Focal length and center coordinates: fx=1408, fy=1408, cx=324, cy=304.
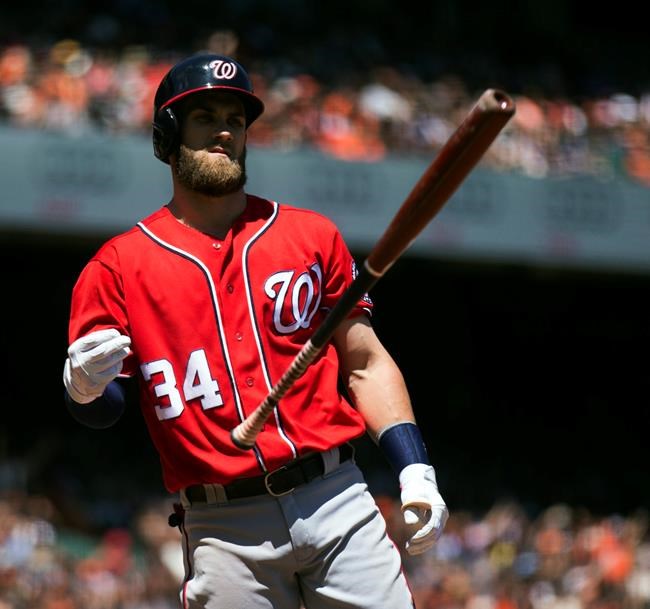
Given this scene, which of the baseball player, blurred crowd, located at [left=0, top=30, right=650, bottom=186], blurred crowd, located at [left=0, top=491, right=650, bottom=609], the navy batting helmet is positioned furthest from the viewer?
blurred crowd, located at [left=0, top=30, right=650, bottom=186]

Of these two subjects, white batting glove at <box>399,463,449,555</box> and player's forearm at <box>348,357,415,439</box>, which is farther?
player's forearm at <box>348,357,415,439</box>

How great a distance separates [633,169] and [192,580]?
970 cm

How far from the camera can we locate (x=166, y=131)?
3611 millimetres

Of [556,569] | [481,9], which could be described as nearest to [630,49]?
[481,9]

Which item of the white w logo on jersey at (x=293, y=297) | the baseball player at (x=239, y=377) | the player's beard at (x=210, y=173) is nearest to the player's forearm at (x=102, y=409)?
the baseball player at (x=239, y=377)

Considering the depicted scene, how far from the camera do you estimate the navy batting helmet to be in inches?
140

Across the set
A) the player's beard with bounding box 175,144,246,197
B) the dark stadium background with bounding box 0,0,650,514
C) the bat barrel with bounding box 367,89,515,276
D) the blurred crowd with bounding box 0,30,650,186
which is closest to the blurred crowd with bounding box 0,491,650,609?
the dark stadium background with bounding box 0,0,650,514

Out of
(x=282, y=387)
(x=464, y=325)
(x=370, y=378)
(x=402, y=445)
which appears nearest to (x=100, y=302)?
(x=282, y=387)

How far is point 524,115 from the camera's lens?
12227mm

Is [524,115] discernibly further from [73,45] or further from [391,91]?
[73,45]

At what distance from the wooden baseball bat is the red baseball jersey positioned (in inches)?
5.4

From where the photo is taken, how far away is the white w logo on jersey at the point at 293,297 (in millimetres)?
3488

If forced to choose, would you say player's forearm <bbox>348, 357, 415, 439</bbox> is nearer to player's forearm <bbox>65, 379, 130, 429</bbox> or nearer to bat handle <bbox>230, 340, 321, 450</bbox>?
bat handle <bbox>230, 340, 321, 450</bbox>

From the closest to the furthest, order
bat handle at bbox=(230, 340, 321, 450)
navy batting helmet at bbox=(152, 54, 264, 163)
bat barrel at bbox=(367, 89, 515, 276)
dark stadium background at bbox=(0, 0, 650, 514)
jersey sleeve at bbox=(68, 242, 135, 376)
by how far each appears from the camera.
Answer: bat barrel at bbox=(367, 89, 515, 276) → bat handle at bbox=(230, 340, 321, 450) → jersey sleeve at bbox=(68, 242, 135, 376) → navy batting helmet at bbox=(152, 54, 264, 163) → dark stadium background at bbox=(0, 0, 650, 514)
